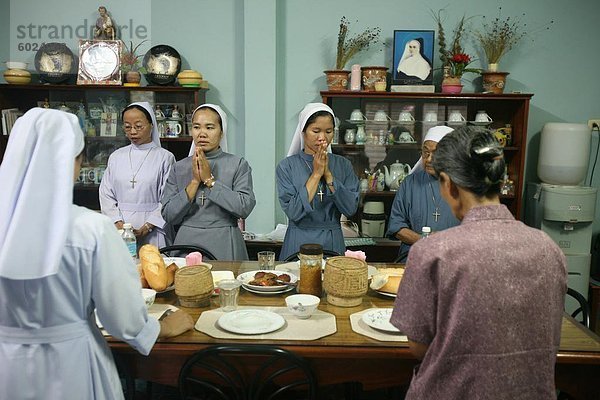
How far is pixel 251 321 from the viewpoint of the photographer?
1.77 m

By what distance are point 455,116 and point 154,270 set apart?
117 inches

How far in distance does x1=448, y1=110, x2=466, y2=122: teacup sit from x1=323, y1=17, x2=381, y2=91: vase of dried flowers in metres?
0.88

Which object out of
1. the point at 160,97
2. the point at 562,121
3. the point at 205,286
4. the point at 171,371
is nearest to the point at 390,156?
the point at 562,121

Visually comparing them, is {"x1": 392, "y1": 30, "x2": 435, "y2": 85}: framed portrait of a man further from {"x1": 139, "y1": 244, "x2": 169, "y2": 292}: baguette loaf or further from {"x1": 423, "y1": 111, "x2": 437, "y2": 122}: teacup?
{"x1": 139, "y1": 244, "x2": 169, "y2": 292}: baguette loaf

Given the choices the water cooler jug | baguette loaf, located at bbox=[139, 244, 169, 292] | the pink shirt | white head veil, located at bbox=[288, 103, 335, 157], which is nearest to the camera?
the pink shirt

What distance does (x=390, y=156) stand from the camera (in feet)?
14.1

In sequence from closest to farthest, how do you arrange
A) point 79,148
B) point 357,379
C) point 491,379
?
1. point 491,379
2. point 79,148
3. point 357,379

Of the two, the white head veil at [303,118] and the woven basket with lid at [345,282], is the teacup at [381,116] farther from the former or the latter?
the woven basket with lid at [345,282]

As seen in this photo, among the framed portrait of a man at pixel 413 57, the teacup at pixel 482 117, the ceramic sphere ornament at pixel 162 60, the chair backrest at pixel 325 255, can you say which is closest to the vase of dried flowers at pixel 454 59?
the framed portrait of a man at pixel 413 57

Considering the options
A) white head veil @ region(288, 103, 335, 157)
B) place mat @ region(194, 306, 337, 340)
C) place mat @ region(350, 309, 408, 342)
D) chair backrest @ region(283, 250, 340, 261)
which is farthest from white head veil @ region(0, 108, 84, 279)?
white head veil @ region(288, 103, 335, 157)

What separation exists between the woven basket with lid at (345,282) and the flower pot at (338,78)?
2402mm

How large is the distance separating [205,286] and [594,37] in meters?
4.06

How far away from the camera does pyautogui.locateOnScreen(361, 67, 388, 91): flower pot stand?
407 cm

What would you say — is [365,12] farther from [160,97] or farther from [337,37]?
[160,97]
